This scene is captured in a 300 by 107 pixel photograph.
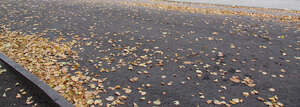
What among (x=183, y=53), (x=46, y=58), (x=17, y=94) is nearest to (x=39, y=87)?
(x=17, y=94)

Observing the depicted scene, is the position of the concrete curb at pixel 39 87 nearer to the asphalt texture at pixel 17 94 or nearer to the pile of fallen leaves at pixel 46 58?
the asphalt texture at pixel 17 94

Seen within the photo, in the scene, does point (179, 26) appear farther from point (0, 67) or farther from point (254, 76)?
point (0, 67)

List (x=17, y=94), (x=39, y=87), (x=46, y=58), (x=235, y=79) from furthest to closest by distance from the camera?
A: (x=46, y=58) → (x=235, y=79) → (x=17, y=94) → (x=39, y=87)

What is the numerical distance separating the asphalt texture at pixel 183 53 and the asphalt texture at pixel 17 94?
1.14m

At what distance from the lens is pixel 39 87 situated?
13.1 feet

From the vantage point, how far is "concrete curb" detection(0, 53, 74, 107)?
3.59 m

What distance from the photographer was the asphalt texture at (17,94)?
3.86 m

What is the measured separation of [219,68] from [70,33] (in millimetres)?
5240

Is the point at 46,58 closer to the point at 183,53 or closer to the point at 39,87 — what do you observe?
the point at 39,87

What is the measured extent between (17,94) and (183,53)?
385 centimetres

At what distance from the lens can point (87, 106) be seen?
3723 millimetres

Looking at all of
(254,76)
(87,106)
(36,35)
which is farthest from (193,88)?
(36,35)

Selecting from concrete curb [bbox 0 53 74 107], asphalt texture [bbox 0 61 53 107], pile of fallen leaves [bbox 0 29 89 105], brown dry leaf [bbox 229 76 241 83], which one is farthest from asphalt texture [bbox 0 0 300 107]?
asphalt texture [bbox 0 61 53 107]

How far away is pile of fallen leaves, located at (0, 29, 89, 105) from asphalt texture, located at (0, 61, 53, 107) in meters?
0.36
